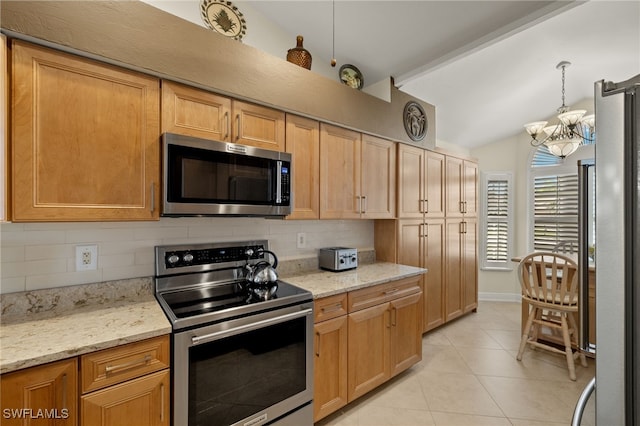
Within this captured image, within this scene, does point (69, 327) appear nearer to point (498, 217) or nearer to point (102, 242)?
point (102, 242)

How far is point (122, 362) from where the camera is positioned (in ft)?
4.00

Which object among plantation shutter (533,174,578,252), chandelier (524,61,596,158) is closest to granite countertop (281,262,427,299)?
chandelier (524,61,596,158)

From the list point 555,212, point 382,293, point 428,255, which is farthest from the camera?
point 555,212

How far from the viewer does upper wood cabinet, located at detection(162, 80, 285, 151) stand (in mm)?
1636

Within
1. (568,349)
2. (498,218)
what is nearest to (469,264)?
(498,218)

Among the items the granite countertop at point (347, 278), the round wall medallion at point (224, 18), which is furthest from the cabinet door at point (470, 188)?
the round wall medallion at point (224, 18)

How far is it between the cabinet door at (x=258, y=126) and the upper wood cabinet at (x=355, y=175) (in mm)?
369

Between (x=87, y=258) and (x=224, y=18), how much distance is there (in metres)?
1.70

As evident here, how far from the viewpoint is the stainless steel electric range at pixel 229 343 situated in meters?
1.38

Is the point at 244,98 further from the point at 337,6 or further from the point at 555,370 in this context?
the point at 555,370

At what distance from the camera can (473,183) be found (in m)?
3.96

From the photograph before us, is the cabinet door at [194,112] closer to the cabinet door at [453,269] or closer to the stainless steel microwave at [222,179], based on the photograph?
the stainless steel microwave at [222,179]

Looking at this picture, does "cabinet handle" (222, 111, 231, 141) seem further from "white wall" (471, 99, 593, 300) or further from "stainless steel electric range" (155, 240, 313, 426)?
"white wall" (471, 99, 593, 300)

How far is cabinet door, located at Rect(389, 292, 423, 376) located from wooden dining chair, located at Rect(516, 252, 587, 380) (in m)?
1.13
